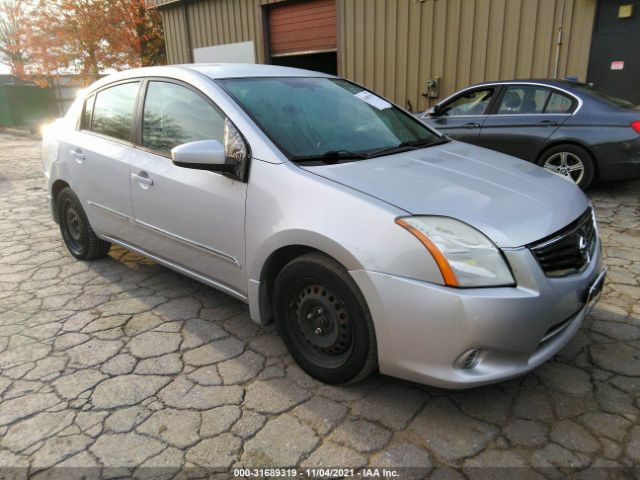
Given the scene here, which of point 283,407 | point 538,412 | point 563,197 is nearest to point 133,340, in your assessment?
point 283,407

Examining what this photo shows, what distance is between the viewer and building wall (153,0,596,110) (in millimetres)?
7867

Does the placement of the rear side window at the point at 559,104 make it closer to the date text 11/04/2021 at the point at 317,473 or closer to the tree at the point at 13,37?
the date text 11/04/2021 at the point at 317,473

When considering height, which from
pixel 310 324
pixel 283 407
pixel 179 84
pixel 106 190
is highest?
pixel 179 84

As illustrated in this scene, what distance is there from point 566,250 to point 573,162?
14.5 ft

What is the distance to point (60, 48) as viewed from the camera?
56.7ft

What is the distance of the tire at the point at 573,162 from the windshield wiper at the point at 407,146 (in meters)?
3.16

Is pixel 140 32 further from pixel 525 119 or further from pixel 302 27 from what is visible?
pixel 525 119

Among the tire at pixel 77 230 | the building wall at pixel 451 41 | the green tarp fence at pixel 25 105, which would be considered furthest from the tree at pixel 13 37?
the tire at pixel 77 230

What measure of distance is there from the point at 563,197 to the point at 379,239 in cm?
114

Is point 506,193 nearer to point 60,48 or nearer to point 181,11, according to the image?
point 181,11

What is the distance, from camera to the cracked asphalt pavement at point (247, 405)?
7.00 feet

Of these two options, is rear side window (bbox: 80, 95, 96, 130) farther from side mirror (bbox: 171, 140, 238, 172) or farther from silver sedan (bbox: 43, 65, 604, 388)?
side mirror (bbox: 171, 140, 238, 172)

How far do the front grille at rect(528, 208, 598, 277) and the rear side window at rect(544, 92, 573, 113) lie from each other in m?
4.14

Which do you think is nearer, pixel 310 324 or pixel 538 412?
pixel 538 412
